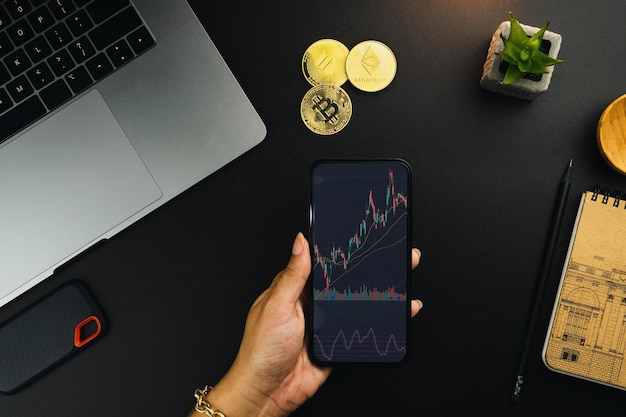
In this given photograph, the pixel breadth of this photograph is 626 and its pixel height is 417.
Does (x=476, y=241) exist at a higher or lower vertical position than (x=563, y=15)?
lower

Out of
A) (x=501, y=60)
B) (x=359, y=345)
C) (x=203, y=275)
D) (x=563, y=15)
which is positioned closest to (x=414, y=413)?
(x=359, y=345)

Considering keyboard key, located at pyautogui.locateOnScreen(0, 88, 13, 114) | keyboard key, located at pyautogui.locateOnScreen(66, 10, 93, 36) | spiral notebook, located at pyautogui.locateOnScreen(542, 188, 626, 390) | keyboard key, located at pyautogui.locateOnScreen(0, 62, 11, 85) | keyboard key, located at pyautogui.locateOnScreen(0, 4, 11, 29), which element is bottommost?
spiral notebook, located at pyautogui.locateOnScreen(542, 188, 626, 390)

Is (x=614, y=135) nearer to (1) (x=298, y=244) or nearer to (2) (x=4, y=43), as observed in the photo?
(1) (x=298, y=244)

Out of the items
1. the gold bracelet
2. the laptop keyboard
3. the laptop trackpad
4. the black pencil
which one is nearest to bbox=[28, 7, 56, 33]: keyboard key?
the laptop keyboard

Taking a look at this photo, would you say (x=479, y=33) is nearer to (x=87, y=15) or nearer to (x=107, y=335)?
(x=87, y=15)

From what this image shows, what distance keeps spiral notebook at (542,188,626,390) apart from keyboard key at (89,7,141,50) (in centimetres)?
68

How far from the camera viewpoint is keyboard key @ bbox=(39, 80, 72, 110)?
620 millimetres

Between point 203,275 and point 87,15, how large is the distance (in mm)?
395

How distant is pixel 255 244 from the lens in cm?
68

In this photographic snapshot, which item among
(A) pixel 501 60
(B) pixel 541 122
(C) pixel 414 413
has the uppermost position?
(A) pixel 501 60

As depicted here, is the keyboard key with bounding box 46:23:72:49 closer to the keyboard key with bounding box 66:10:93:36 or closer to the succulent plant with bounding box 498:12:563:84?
the keyboard key with bounding box 66:10:93:36

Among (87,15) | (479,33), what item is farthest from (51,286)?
(479,33)

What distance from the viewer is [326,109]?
26.3 inches

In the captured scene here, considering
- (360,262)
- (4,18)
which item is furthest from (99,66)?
(360,262)
